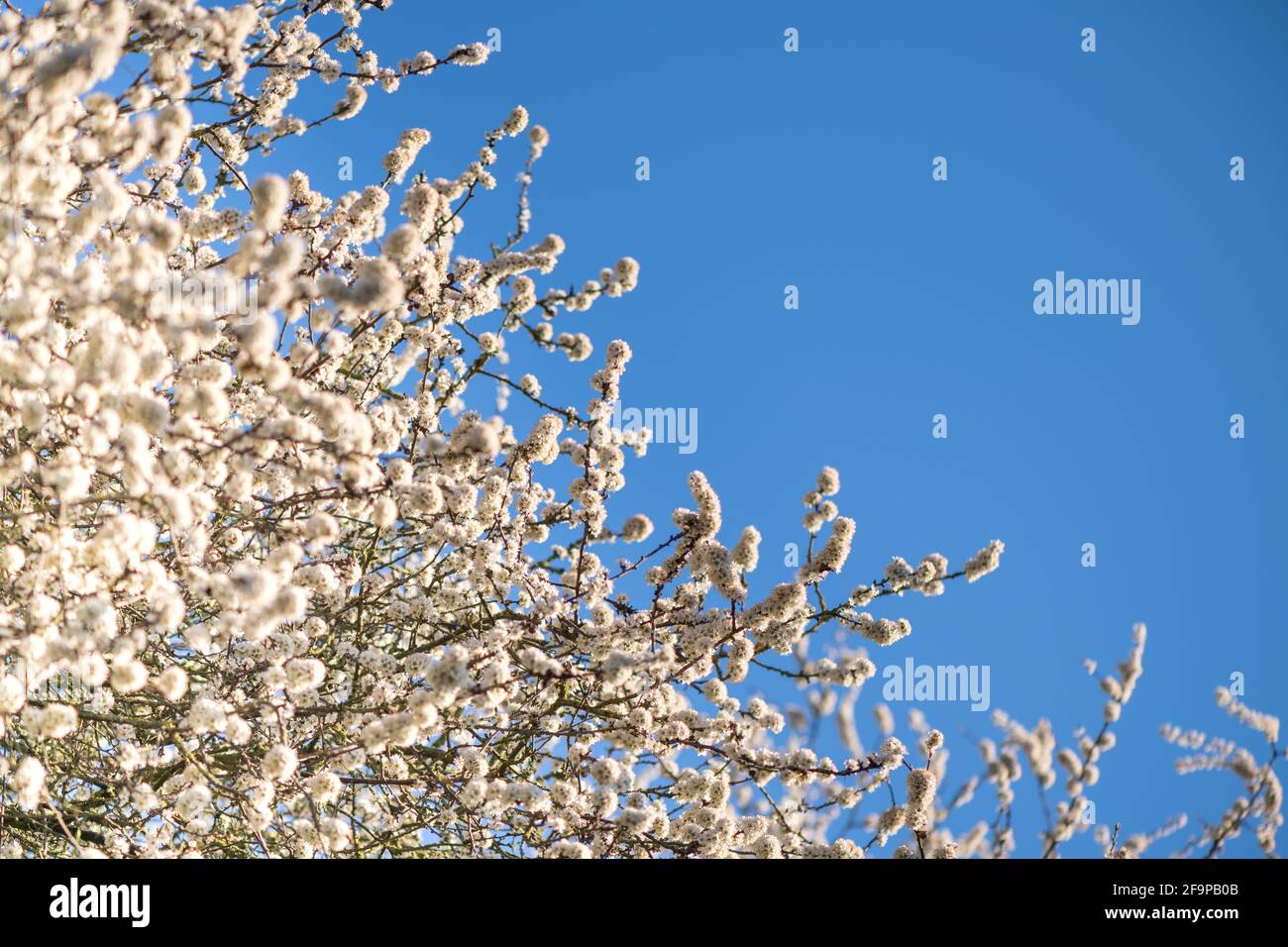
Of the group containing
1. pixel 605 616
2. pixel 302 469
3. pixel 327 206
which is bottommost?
pixel 605 616

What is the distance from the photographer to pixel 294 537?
329 centimetres

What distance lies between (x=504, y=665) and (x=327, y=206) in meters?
2.67

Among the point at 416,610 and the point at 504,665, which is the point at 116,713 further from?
the point at 504,665

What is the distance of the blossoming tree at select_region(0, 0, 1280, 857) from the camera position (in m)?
2.64

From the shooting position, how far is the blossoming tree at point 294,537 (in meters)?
2.64

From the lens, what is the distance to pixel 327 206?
4660 mm
